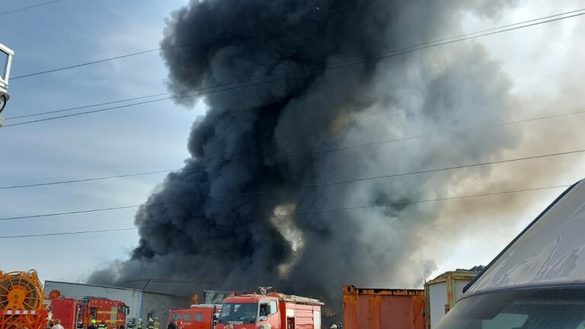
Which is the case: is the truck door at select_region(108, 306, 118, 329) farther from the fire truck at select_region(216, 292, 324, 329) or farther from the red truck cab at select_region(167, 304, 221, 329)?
the fire truck at select_region(216, 292, 324, 329)

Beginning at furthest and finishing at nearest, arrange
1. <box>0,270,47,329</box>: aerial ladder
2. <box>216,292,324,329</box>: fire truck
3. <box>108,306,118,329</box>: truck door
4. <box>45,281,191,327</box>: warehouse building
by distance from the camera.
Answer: <box>45,281,191,327</box>: warehouse building < <box>108,306,118,329</box>: truck door < <box>216,292,324,329</box>: fire truck < <box>0,270,47,329</box>: aerial ladder

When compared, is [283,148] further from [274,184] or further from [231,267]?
[231,267]

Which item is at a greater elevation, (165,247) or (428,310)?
(165,247)

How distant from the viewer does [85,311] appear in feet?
74.4

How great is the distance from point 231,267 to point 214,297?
1278cm

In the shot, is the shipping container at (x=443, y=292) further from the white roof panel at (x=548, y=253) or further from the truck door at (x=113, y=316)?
the truck door at (x=113, y=316)

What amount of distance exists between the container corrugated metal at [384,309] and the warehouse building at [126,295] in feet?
79.1

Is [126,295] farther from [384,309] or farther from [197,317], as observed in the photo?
[384,309]

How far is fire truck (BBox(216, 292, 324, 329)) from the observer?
50.9 ft

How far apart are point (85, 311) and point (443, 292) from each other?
56.3ft

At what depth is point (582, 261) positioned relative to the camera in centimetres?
166

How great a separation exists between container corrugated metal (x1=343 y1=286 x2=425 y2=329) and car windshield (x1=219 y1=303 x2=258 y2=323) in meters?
3.24

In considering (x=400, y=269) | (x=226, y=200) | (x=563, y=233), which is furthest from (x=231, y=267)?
(x=563, y=233)

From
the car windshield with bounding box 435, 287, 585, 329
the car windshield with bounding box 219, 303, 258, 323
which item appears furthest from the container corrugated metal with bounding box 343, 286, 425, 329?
the car windshield with bounding box 435, 287, 585, 329
